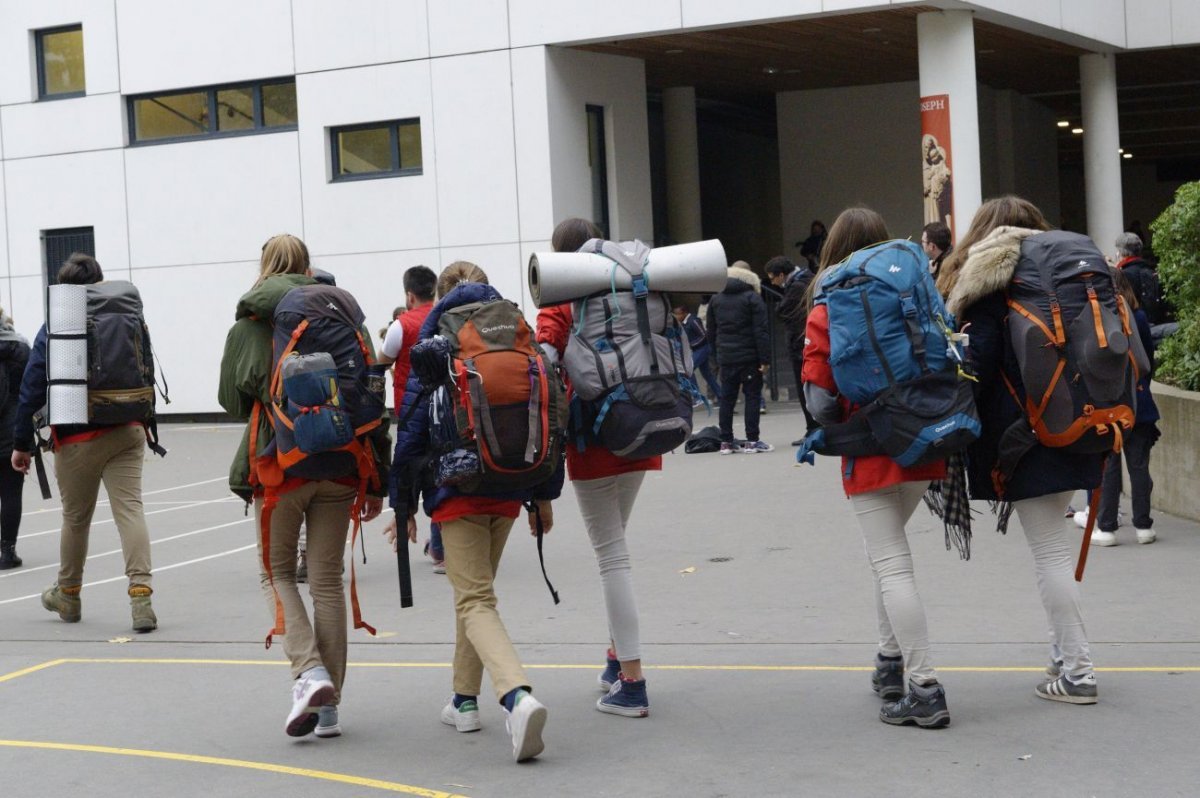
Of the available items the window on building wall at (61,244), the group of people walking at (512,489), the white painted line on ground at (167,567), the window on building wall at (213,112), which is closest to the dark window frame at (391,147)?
the window on building wall at (213,112)

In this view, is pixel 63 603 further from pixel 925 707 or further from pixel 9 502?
pixel 925 707

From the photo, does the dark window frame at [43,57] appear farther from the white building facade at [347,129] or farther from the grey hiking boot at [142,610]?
the grey hiking boot at [142,610]

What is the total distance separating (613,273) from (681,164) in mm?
22384

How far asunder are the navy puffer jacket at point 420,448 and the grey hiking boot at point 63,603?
3.74 metres

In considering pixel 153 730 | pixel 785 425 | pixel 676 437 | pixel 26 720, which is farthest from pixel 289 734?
pixel 785 425

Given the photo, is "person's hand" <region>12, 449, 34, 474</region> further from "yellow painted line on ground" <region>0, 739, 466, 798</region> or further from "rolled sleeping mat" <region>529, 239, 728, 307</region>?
"rolled sleeping mat" <region>529, 239, 728, 307</region>

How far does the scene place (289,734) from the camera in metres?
5.76

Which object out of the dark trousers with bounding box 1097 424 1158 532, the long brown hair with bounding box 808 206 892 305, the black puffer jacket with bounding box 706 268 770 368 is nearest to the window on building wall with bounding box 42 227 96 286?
the black puffer jacket with bounding box 706 268 770 368

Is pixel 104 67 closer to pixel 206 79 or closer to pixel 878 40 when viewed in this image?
pixel 206 79

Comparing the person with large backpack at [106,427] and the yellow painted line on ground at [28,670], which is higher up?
the person with large backpack at [106,427]

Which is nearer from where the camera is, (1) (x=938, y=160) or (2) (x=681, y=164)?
(1) (x=938, y=160)

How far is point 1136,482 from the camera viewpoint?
9.30 m

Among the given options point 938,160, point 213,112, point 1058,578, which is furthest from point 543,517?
point 213,112

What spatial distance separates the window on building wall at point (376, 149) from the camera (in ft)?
71.7
